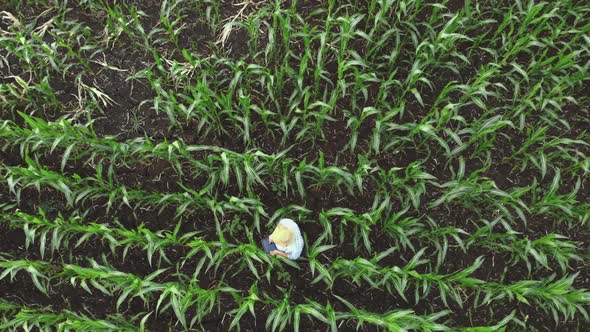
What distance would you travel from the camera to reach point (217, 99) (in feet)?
8.25

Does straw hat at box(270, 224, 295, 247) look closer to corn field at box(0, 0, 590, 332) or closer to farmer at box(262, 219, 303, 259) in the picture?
farmer at box(262, 219, 303, 259)

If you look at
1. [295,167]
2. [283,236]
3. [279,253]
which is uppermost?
[295,167]

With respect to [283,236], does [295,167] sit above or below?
above

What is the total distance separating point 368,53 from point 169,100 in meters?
1.21

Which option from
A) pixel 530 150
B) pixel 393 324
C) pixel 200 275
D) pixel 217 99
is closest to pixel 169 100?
pixel 217 99

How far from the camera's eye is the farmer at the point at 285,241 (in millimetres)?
2221

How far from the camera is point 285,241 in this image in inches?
Result: 87.7

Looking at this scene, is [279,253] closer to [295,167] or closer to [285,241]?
[285,241]

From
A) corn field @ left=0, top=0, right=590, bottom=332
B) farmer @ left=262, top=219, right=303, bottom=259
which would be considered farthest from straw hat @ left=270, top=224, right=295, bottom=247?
corn field @ left=0, top=0, right=590, bottom=332

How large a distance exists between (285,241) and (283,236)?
1.2 inches

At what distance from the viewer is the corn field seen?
2.33 m

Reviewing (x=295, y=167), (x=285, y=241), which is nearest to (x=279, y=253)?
(x=285, y=241)

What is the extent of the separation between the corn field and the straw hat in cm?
12

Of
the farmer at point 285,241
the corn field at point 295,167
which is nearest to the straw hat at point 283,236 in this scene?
the farmer at point 285,241
